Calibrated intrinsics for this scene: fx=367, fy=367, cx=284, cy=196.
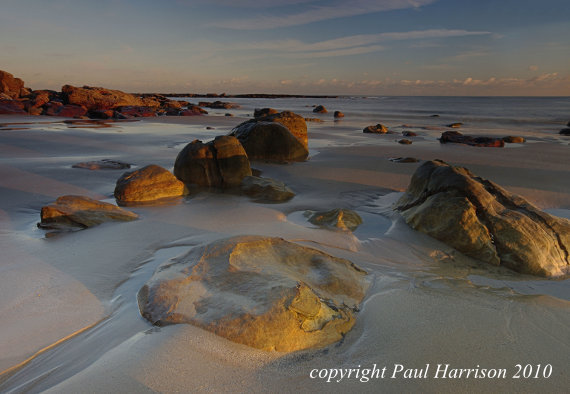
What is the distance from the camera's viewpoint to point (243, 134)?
8.90 metres

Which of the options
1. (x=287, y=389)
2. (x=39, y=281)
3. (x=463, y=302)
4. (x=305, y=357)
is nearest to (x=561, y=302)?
(x=463, y=302)

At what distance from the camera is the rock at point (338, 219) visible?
12.6 ft

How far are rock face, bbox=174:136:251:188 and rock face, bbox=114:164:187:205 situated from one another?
0.67 meters

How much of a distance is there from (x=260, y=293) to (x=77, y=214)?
252 centimetres

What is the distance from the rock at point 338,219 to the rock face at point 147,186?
2.12m

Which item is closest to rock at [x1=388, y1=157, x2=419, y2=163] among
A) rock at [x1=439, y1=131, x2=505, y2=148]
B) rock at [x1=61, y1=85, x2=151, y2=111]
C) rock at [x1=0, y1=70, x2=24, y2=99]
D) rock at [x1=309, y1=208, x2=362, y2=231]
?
rock at [x1=309, y1=208, x2=362, y2=231]

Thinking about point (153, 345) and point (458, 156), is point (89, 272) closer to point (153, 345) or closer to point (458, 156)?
point (153, 345)

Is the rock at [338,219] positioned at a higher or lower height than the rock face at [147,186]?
lower

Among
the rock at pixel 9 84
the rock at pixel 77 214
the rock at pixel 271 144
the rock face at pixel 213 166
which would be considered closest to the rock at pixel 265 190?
the rock face at pixel 213 166

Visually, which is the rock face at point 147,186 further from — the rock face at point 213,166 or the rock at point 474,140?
the rock at point 474,140

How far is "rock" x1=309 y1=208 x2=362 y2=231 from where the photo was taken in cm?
384

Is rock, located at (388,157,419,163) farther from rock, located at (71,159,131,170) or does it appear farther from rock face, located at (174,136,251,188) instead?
rock, located at (71,159,131,170)

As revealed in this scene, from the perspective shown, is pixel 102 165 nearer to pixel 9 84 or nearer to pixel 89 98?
pixel 89 98

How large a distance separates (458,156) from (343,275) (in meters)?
7.76
